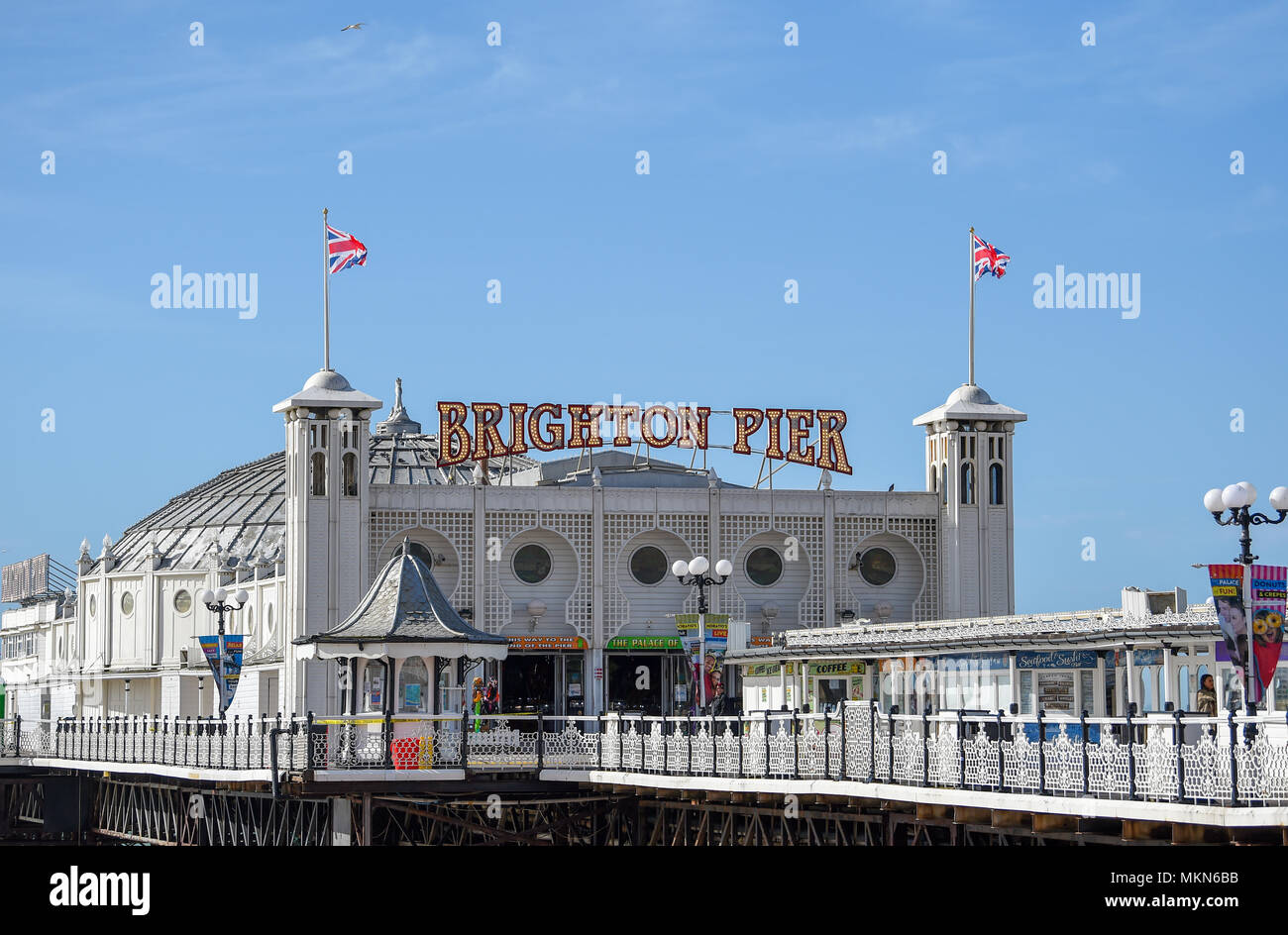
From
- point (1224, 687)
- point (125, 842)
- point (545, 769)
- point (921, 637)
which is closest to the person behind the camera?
point (1224, 687)

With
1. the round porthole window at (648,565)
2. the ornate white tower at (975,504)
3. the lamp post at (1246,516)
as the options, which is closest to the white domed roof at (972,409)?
the ornate white tower at (975,504)

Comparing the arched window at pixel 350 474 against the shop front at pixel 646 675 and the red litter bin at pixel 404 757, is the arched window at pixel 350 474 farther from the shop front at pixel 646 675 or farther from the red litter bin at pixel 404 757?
the red litter bin at pixel 404 757

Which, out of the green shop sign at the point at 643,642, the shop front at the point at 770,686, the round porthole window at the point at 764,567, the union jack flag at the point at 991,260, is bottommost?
the shop front at the point at 770,686

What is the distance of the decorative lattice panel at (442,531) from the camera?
61.3 meters

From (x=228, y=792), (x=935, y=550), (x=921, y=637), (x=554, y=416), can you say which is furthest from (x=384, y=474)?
(x=921, y=637)

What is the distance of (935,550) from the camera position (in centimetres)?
6538

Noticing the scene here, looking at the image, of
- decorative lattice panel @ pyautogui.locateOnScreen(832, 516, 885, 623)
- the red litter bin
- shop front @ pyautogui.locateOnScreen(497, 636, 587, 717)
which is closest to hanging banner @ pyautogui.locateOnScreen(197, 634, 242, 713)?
the red litter bin

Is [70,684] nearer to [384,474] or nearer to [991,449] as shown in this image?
[384,474]

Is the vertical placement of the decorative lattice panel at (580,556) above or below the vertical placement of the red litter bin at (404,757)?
above

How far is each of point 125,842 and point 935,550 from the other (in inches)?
1080

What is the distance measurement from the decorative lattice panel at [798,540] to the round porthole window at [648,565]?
6.63 feet

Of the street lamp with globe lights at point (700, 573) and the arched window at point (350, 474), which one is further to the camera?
the arched window at point (350, 474)
